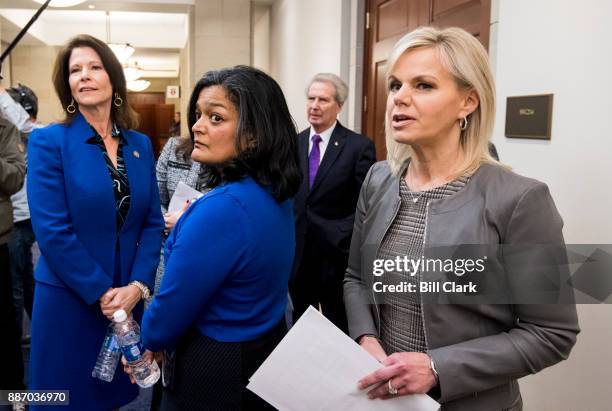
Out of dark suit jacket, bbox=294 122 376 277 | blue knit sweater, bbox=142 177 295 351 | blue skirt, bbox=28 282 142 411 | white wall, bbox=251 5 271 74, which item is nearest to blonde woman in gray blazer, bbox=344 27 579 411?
blue knit sweater, bbox=142 177 295 351

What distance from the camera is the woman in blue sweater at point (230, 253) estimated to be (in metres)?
1.16

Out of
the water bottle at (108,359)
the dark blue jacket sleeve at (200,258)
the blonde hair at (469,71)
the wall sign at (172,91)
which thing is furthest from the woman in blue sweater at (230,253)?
the wall sign at (172,91)

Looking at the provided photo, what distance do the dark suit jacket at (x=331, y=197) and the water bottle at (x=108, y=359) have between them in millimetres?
1171

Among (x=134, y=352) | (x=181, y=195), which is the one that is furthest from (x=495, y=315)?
(x=181, y=195)

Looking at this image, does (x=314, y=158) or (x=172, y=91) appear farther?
(x=172, y=91)

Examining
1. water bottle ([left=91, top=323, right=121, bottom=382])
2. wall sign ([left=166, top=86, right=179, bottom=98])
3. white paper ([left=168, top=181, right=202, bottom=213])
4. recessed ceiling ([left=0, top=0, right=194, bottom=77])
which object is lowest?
water bottle ([left=91, top=323, right=121, bottom=382])

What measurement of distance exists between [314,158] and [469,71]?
Answer: 188 centimetres

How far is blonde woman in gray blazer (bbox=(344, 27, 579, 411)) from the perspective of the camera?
1018 millimetres

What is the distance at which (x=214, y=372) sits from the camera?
122cm

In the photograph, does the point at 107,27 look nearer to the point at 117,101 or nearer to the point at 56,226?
the point at 117,101

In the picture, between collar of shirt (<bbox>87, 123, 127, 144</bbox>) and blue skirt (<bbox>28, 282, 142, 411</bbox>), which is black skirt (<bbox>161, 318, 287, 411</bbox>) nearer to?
blue skirt (<bbox>28, 282, 142, 411</bbox>)

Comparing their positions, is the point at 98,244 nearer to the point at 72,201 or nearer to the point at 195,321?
the point at 72,201

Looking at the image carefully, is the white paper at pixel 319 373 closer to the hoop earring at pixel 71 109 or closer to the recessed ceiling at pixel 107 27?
the hoop earring at pixel 71 109

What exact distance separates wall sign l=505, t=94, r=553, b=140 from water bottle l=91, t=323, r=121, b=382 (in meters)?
1.61
